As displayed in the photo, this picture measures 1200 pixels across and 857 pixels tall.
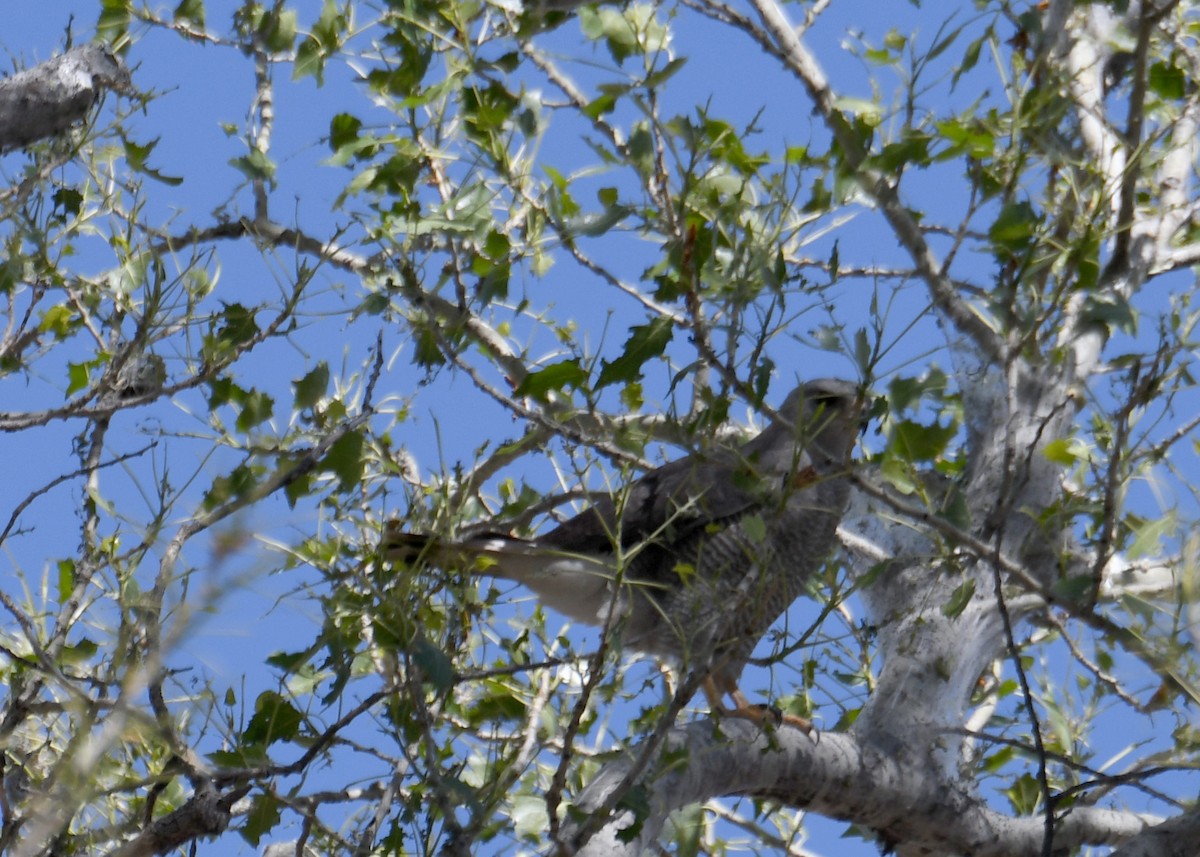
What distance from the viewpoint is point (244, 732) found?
2576 mm

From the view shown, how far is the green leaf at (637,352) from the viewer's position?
255cm

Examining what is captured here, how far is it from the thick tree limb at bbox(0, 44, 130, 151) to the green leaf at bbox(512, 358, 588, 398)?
0.94 meters

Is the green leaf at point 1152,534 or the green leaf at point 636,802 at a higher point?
the green leaf at point 1152,534

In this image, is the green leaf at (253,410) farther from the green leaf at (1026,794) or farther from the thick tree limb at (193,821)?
the green leaf at (1026,794)

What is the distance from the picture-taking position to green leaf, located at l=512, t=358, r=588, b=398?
2627mm

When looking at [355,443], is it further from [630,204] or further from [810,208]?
[810,208]

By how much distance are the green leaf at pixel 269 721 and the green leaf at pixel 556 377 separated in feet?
2.52

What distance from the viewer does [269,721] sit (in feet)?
8.36

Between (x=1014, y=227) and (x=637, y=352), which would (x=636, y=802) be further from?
(x=1014, y=227)

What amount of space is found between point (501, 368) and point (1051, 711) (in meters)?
1.94

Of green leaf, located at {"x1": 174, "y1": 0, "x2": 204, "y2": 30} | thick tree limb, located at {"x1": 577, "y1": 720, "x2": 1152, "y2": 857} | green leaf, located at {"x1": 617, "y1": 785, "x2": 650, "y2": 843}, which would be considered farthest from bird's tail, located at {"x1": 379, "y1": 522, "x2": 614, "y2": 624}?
green leaf, located at {"x1": 174, "y1": 0, "x2": 204, "y2": 30}

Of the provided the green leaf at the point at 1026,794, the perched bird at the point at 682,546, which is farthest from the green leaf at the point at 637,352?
the green leaf at the point at 1026,794

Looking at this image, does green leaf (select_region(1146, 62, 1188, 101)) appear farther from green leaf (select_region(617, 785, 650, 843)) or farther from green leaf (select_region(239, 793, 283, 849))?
green leaf (select_region(239, 793, 283, 849))

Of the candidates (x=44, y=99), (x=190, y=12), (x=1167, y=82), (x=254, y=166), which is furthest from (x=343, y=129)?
(x=1167, y=82)
